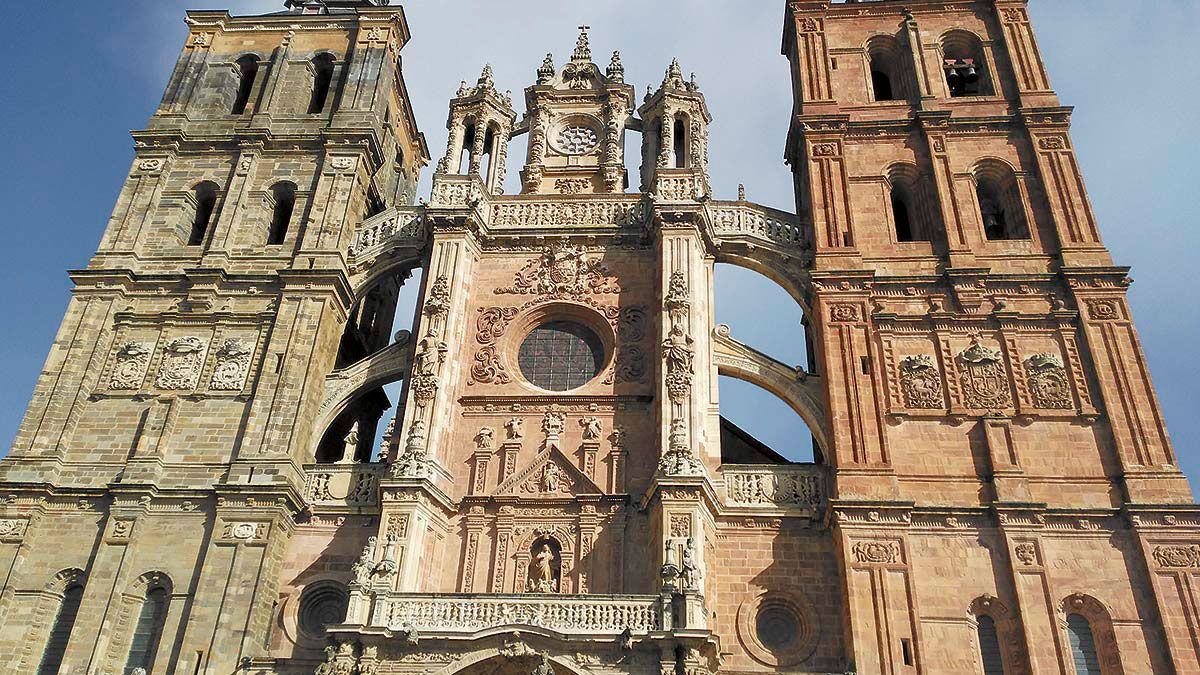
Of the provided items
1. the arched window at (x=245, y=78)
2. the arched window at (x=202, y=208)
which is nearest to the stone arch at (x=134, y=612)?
the arched window at (x=202, y=208)

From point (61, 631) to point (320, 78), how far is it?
17687mm

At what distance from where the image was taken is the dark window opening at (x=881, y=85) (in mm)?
29375

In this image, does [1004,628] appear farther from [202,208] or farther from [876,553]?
[202,208]

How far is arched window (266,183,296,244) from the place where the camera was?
2759 centimetres

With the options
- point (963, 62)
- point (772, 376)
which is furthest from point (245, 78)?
point (963, 62)

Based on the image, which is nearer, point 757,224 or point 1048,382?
point 1048,382

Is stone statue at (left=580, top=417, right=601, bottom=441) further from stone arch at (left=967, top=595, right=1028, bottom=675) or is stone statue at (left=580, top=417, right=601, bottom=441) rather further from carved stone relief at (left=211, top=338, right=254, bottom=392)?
stone arch at (left=967, top=595, right=1028, bottom=675)

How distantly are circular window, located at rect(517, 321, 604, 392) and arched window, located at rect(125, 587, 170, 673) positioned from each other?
30.4 feet

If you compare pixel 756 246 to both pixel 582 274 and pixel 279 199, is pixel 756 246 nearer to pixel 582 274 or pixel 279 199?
pixel 582 274

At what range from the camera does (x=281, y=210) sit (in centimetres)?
2806

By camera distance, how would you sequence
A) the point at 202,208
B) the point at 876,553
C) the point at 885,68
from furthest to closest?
the point at 885,68 → the point at 202,208 → the point at 876,553

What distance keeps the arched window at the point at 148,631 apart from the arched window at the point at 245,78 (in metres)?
15.5

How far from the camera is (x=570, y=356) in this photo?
24.2 meters

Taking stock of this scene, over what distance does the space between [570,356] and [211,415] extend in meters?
8.50
